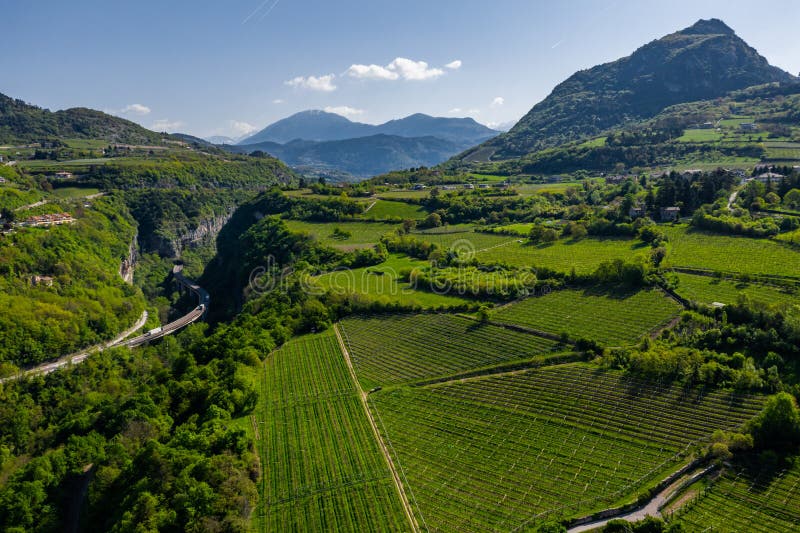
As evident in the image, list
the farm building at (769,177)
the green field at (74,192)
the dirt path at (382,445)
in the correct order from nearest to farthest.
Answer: the dirt path at (382,445) < the farm building at (769,177) < the green field at (74,192)

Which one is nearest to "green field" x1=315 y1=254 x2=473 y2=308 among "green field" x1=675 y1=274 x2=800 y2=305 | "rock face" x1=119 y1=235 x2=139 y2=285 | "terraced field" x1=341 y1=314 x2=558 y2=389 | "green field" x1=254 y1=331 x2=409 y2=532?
"terraced field" x1=341 y1=314 x2=558 y2=389

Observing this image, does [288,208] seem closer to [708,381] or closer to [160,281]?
[160,281]

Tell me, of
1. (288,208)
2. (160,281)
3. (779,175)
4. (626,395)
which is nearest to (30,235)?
(160,281)

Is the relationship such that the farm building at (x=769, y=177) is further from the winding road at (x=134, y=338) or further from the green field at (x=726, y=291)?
the winding road at (x=134, y=338)

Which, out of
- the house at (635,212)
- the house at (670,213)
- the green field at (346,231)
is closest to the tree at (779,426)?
the house at (670,213)

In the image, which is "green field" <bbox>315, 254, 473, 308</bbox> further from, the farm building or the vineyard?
the farm building
